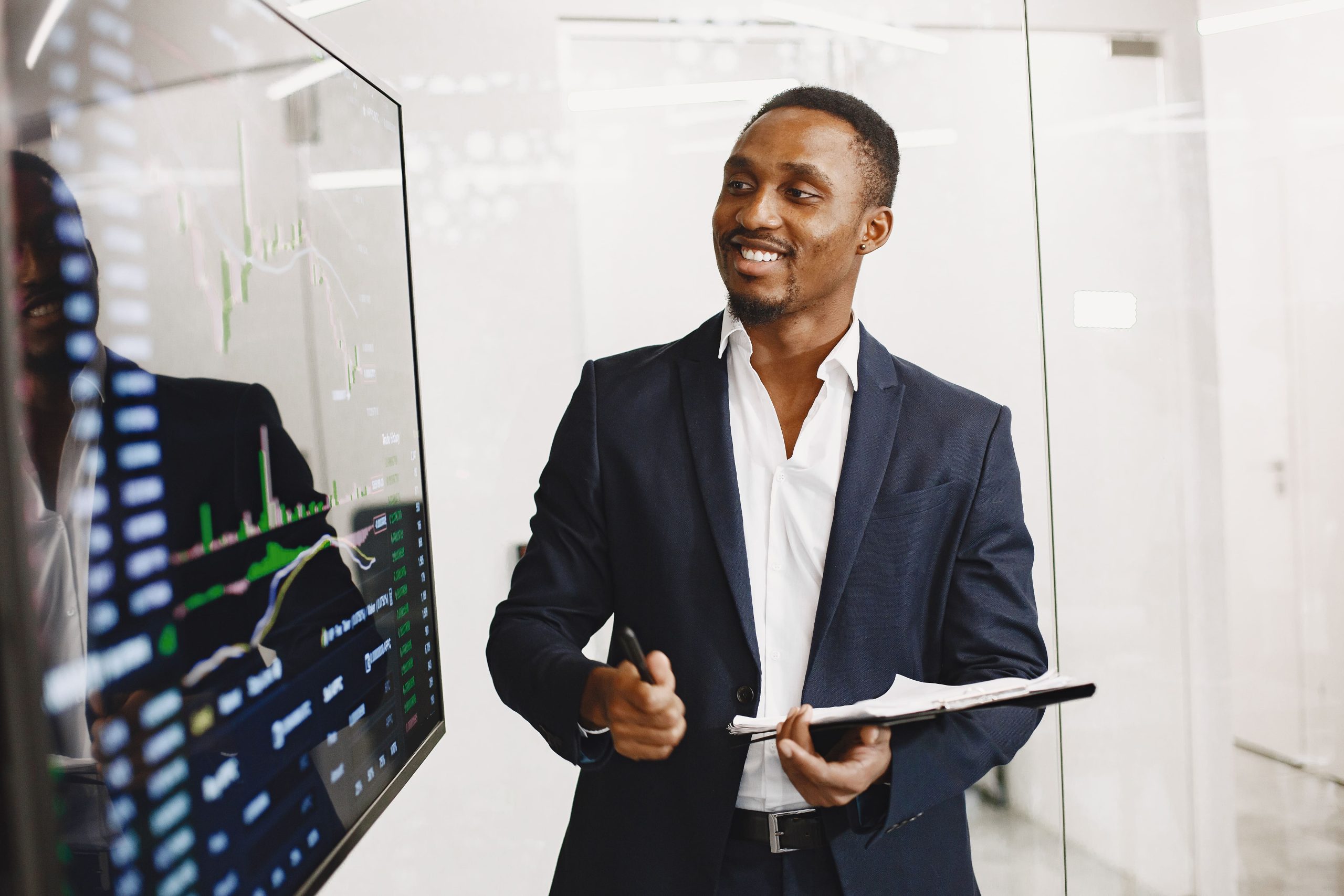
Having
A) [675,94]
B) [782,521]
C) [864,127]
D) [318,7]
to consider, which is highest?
[318,7]

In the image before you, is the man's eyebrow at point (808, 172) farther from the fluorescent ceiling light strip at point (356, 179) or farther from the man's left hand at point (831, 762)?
the man's left hand at point (831, 762)

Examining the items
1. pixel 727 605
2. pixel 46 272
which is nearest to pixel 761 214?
pixel 727 605

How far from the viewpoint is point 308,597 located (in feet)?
3.99

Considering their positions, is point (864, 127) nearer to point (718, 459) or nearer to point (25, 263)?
point (718, 459)

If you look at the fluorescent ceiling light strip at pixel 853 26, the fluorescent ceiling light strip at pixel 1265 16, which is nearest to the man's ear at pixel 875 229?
the fluorescent ceiling light strip at pixel 853 26

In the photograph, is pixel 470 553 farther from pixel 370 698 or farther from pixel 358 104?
pixel 358 104

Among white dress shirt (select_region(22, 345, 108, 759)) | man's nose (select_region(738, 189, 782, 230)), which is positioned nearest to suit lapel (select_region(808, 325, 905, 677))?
man's nose (select_region(738, 189, 782, 230))

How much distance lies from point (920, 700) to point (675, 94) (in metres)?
1.73

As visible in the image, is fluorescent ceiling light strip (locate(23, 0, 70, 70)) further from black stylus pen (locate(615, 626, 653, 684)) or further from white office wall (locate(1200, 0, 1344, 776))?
white office wall (locate(1200, 0, 1344, 776))

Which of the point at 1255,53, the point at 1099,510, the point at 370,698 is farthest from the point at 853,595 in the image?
the point at 1255,53

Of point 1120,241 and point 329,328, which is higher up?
point 1120,241

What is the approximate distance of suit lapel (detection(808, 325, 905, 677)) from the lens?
1364mm

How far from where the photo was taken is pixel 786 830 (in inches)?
52.3

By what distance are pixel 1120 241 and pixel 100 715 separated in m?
2.56
